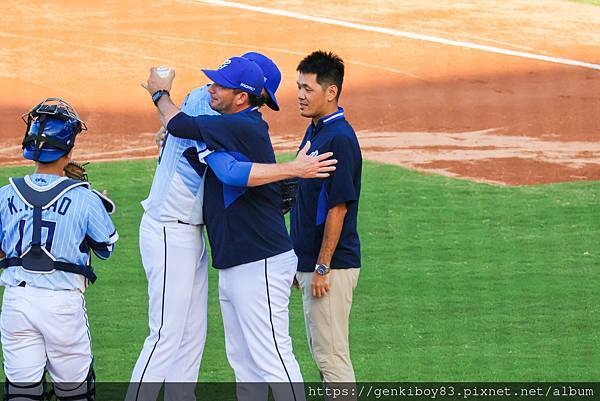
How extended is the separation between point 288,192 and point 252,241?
0.32 metres

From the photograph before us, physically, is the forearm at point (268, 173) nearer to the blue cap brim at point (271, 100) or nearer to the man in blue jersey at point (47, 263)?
the blue cap brim at point (271, 100)

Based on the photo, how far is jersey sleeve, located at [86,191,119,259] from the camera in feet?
15.4

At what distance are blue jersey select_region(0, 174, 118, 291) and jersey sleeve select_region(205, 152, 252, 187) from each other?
20.1 inches

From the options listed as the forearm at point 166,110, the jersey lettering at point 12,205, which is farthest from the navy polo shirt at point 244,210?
the jersey lettering at point 12,205

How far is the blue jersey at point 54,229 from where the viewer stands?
459cm

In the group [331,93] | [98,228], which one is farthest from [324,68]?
[98,228]

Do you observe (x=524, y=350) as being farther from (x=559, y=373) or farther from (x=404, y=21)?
(x=404, y=21)

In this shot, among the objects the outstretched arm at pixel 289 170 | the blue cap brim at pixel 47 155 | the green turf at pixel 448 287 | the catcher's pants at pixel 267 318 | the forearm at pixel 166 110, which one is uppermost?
the forearm at pixel 166 110

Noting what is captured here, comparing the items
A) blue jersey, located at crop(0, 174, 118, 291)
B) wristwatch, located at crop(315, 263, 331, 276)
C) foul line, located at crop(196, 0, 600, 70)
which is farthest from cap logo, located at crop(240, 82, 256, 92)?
foul line, located at crop(196, 0, 600, 70)

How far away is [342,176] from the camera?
5441 millimetres

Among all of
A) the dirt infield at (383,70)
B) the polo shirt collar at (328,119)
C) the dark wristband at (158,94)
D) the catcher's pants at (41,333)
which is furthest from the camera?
the dirt infield at (383,70)

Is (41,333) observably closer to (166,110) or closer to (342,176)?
(166,110)

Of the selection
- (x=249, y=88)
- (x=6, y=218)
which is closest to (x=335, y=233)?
(x=249, y=88)

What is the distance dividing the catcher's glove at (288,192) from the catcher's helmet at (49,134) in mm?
960
